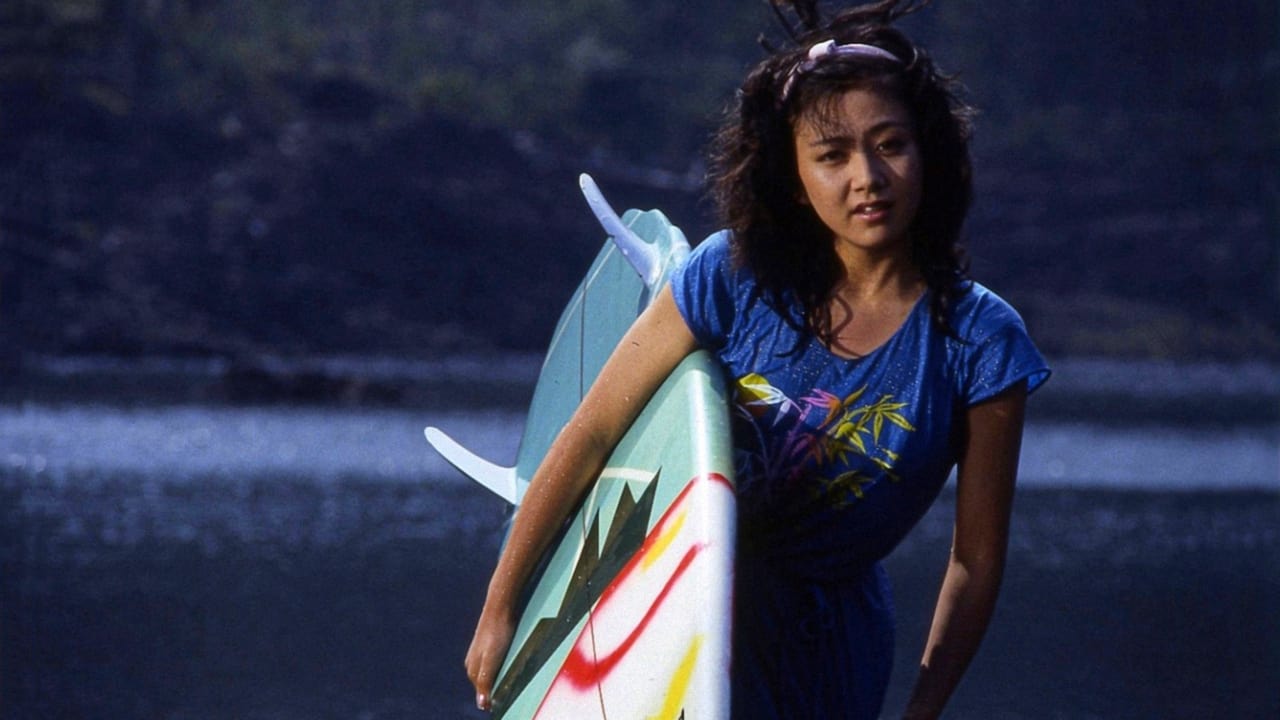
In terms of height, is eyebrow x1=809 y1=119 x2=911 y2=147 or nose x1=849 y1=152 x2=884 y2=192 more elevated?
eyebrow x1=809 y1=119 x2=911 y2=147

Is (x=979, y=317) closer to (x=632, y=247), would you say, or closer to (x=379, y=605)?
(x=632, y=247)

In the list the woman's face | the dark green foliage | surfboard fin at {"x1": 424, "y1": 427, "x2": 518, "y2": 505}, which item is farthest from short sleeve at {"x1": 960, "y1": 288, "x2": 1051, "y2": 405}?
the dark green foliage

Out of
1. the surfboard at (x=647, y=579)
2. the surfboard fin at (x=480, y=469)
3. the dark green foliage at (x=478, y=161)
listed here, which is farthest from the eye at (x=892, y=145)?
the dark green foliage at (x=478, y=161)

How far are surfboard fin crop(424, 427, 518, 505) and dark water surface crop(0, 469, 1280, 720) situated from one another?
73.4 inches

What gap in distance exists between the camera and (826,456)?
76.9 inches

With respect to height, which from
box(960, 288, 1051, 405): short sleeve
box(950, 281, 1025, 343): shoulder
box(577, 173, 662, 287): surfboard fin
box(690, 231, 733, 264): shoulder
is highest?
box(690, 231, 733, 264): shoulder

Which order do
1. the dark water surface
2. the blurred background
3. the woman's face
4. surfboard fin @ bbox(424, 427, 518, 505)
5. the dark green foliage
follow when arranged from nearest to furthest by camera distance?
the woman's face, surfboard fin @ bbox(424, 427, 518, 505), the dark water surface, the blurred background, the dark green foliage

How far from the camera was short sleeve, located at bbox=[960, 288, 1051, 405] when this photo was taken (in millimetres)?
1902

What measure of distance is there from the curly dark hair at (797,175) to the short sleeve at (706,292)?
0.07 feet

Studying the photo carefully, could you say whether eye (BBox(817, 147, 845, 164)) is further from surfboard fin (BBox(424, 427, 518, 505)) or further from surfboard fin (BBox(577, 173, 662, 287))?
surfboard fin (BBox(424, 427, 518, 505))

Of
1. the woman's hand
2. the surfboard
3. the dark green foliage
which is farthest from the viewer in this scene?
the dark green foliage

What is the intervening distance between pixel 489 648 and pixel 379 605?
4965 mm

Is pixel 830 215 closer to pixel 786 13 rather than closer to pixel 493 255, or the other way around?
pixel 786 13

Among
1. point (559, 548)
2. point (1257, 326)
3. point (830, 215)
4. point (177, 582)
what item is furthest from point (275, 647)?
point (1257, 326)
